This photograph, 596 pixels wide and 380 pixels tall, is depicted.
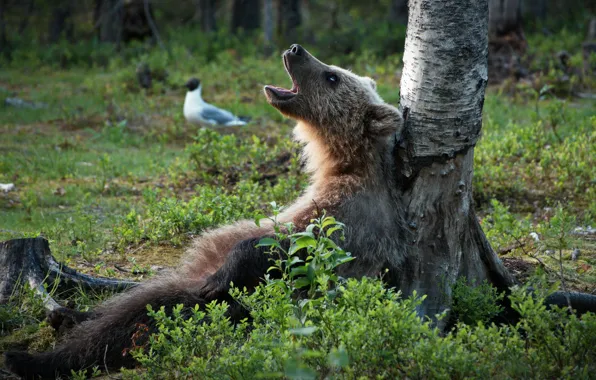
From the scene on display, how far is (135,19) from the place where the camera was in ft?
63.1

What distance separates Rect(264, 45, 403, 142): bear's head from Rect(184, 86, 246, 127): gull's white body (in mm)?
5592

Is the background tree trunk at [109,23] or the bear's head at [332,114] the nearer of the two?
the bear's head at [332,114]

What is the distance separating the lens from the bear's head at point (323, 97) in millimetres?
5230

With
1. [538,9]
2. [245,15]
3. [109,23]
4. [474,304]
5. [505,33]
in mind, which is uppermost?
[505,33]

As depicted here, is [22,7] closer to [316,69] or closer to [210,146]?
[210,146]

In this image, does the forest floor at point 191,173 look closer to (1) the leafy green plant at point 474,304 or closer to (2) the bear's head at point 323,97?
(1) the leafy green plant at point 474,304

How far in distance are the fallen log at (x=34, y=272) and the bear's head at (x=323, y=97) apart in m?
1.69

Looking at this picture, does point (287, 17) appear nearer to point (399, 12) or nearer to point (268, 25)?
point (399, 12)

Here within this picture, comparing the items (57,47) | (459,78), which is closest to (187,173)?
(459,78)

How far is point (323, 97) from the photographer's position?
533 centimetres

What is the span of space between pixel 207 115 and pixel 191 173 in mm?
2509

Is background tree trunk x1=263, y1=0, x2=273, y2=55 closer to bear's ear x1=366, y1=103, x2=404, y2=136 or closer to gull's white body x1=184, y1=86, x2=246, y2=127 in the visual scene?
gull's white body x1=184, y1=86, x2=246, y2=127

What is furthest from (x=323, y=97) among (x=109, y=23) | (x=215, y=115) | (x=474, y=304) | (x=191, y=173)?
(x=109, y=23)

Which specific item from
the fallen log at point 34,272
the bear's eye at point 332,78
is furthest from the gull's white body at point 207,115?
the fallen log at point 34,272
